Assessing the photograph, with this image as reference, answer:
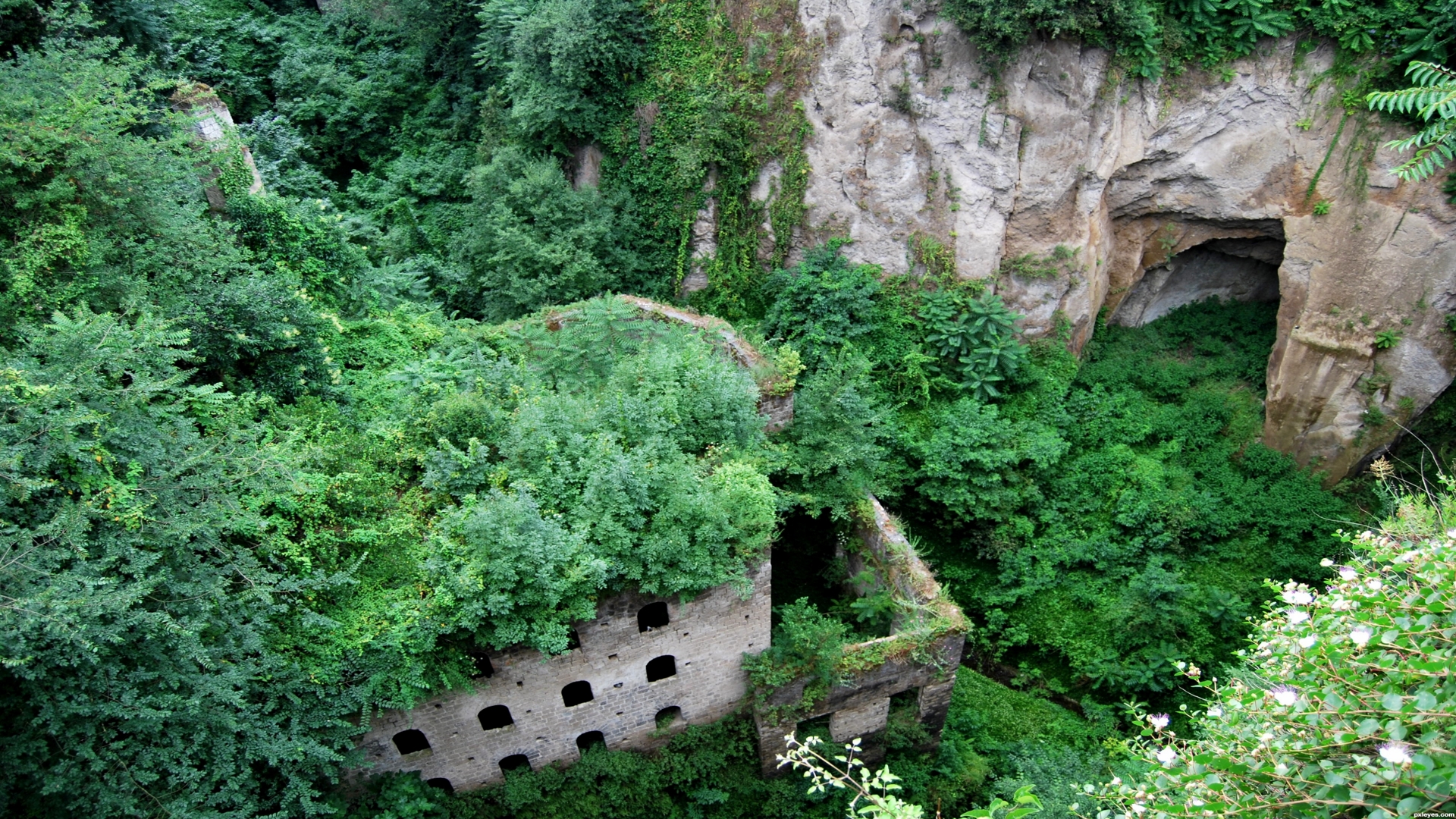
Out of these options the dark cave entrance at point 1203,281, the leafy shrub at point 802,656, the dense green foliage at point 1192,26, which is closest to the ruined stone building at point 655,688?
the leafy shrub at point 802,656

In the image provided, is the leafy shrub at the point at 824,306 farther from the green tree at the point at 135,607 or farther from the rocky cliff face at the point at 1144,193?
the green tree at the point at 135,607

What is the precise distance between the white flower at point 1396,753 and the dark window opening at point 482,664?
373 inches

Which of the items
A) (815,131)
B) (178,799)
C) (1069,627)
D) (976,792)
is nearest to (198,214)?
(178,799)

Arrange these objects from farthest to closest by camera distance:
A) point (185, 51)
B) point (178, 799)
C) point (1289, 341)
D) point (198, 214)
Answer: point (185, 51) → point (1289, 341) → point (198, 214) → point (178, 799)

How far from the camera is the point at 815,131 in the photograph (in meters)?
19.2

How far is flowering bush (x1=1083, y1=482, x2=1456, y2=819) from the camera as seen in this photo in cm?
449

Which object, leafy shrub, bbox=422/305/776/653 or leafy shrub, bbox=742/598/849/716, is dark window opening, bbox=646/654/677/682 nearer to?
leafy shrub, bbox=742/598/849/716

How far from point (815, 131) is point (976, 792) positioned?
44.7ft

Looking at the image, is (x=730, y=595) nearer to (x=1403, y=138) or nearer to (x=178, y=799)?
(x=178, y=799)

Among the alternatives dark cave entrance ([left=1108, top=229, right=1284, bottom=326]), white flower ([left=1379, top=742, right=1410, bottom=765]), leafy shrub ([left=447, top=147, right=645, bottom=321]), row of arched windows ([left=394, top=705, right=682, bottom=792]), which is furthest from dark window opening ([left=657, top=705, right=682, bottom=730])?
dark cave entrance ([left=1108, top=229, right=1284, bottom=326])

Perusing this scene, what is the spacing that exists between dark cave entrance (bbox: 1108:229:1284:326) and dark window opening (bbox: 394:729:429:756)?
56.8 feet

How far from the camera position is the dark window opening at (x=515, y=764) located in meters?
12.6

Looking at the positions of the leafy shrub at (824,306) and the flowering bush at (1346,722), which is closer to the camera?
the flowering bush at (1346,722)

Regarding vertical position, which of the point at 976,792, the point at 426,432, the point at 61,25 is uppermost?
the point at 61,25
